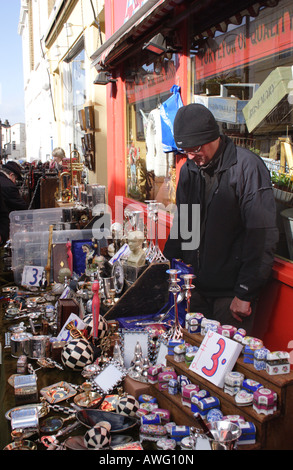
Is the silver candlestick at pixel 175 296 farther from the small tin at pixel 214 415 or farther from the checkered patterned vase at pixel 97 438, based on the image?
the checkered patterned vase at pixel 97 438

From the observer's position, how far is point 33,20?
722 inches

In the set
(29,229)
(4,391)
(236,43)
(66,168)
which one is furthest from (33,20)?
(4,391)

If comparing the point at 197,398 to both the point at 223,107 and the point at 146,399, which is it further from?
the point at 223,107

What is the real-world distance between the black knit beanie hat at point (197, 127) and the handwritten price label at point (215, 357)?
1.24m

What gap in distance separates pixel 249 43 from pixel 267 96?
18.9 inches

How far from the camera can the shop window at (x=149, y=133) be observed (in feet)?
15.1

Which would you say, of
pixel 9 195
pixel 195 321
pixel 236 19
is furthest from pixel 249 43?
pixel 9 195

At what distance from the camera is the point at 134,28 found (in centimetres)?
425

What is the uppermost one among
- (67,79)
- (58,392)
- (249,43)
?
(67,79)

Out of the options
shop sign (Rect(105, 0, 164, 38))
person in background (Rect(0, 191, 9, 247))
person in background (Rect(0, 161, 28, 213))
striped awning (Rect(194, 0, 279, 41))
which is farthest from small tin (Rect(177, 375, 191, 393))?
person in background (Rect(0, 161, 28, 213))

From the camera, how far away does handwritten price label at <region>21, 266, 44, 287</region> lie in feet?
14.2

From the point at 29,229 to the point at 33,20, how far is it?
648 inches

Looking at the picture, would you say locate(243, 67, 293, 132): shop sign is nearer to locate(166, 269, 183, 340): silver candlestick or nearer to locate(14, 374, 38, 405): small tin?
locate(166, 269, 183, 340): silver candlestick

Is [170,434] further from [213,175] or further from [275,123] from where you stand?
[275,123]
